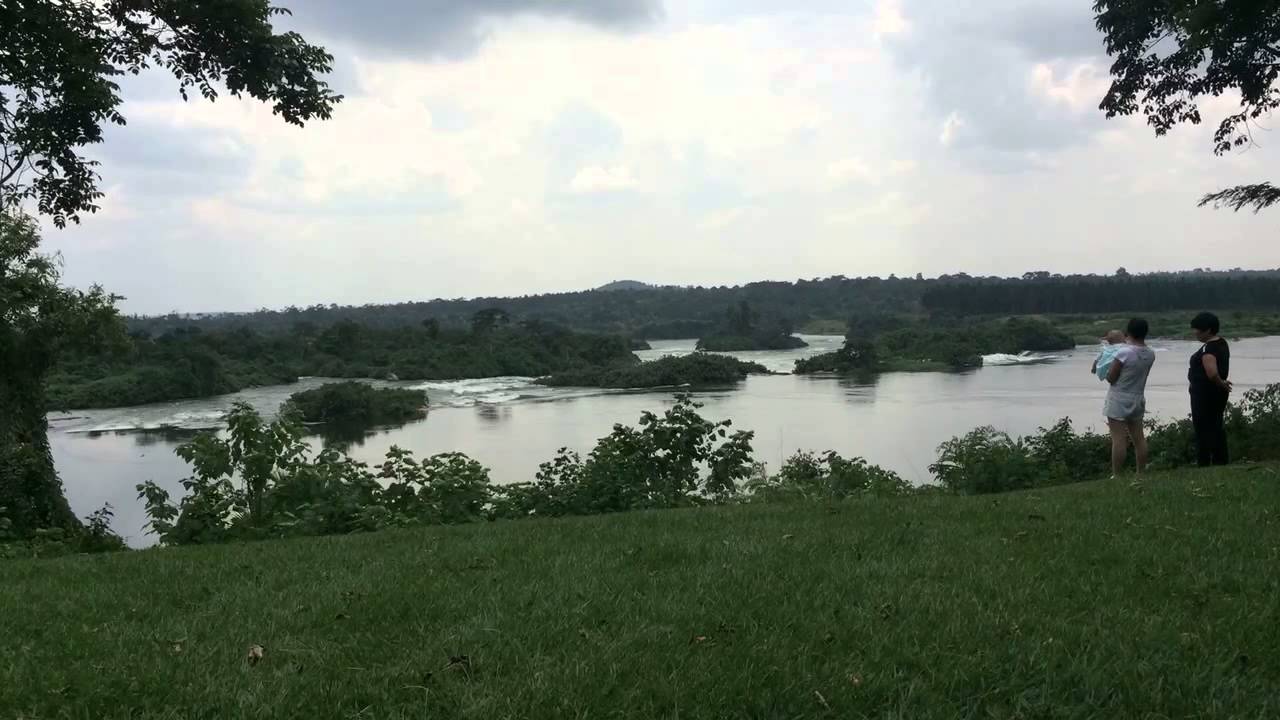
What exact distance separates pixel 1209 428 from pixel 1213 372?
2.79 ft

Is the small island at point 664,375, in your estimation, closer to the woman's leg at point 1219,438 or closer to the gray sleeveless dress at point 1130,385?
the woman's leg at point 1219,438

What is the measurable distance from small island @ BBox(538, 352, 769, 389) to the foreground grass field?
105 ft

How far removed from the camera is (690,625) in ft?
10.6

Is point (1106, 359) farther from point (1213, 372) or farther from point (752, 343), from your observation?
point (752, 343)

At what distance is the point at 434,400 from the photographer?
31000mm

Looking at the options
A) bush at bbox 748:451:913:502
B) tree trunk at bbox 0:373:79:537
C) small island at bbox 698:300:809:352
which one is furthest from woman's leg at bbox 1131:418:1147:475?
small island at bbox 698:300:809:352

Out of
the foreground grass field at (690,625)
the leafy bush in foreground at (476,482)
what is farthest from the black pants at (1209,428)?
the foreground grass field at (690,625)

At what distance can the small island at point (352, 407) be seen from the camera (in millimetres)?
23359

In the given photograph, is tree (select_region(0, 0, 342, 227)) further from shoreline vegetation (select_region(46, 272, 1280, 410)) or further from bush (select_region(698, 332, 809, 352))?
bush (select_region(698, 332, 809, 352))

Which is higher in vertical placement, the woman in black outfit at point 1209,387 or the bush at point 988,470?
the woman in black outfit at point 1209,387

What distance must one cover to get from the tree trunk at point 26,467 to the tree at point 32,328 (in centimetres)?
1

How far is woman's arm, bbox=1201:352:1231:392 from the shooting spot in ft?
23.8

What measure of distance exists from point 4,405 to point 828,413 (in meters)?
20.2

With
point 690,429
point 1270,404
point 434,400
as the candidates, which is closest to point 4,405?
point 690,429
